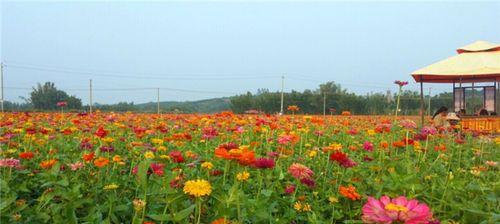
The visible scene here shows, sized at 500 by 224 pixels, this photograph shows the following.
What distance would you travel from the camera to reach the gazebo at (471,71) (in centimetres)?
717

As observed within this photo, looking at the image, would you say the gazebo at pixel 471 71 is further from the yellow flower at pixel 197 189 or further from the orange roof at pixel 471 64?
the yellow flower at pixel 197 189

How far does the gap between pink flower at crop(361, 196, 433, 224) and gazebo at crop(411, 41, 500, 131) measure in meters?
7.00

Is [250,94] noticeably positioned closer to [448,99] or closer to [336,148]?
[448,99]

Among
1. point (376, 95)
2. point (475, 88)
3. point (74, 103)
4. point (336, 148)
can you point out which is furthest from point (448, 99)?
point (336, 148)

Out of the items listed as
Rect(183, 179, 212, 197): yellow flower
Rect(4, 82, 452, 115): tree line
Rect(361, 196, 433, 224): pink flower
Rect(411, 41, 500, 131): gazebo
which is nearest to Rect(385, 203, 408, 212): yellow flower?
Rect(361, 196, 433, 224): pink flower

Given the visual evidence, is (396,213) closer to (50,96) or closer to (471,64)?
(471,64)

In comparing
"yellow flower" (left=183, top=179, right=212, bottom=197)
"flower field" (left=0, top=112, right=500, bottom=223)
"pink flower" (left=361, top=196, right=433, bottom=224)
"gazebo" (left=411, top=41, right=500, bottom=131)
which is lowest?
"flower field" (left=0, top=112, right=500, bottom=223)

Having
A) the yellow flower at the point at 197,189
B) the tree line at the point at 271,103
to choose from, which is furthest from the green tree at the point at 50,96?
the yellow flower at the point at 197,189

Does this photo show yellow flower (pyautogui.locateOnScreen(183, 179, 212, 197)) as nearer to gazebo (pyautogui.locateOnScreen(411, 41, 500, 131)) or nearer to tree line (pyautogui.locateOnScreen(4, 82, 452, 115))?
gazebo (pyautogui.locateOnScreen(411, 41, 500, 131))

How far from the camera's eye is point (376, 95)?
2317 centimetres

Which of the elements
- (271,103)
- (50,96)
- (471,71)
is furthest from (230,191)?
(271,103)

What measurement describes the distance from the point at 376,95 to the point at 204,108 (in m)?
10.1

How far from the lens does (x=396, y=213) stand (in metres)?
0.73

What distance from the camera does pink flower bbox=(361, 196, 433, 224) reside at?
2.37 feet
